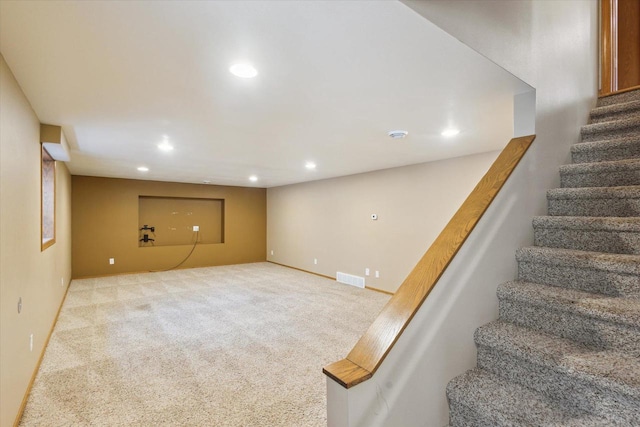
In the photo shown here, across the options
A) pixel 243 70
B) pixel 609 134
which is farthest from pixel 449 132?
pixel 243 70

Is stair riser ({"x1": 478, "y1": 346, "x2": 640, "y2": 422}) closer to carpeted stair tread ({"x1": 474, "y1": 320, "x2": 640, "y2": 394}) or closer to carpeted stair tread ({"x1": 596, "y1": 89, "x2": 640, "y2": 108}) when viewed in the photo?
carpeted stair tread ({"x1": 474, "y1": 320, "x2": 640, "y2": 394})

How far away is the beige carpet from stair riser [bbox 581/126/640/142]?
2.76 meters

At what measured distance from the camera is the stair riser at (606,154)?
2.10m

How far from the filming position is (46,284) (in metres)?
3.29

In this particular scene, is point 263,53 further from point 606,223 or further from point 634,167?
point 634,167

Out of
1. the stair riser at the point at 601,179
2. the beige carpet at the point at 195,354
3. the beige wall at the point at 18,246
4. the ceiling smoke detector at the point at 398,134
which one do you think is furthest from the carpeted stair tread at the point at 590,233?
the beige wall at the point at 18,246

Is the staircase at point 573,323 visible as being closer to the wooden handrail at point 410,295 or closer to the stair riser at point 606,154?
the stair riser at point 606,154

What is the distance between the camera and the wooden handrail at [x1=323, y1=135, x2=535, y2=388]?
1.13 metres

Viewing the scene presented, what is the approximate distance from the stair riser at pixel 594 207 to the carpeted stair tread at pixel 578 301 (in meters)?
0.64

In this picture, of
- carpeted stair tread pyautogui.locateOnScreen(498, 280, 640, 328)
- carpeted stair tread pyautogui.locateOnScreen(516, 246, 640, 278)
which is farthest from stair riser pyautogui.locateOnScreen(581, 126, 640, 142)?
carpeted stair tread pyautogui.locateOnScreen(498, 280, 640, 328)

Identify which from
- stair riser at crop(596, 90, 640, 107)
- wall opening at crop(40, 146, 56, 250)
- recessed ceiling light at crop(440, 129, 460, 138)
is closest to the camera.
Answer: stair riser at crop(596, 90, 640, 107)

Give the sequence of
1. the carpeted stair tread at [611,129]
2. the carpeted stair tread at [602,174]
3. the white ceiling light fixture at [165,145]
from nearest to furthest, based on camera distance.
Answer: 1. the carpeted stair tread at [602,174]
2. the carpeted stair tread at [611,129]
3. the white ceiling light fixture at [165,145]

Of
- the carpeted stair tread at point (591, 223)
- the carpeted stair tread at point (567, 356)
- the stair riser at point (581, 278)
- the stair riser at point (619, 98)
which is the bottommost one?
the carpeted stair tread at point (567, 356)

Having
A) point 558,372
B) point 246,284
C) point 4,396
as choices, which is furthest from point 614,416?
point 246,284
